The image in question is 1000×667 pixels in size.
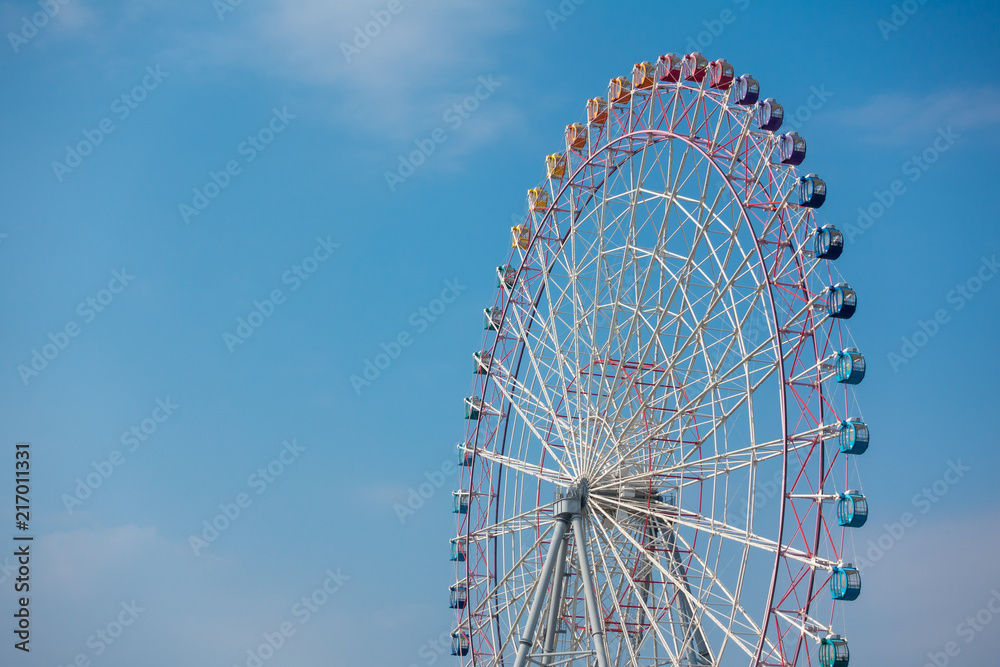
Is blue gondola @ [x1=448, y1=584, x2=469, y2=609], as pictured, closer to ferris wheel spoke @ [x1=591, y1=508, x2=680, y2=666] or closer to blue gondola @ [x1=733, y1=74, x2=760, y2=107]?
ferris wheel spoke @ [x1=591, y1=508, x2=680, y2=666]

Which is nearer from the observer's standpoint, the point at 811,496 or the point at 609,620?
the point at 811,496

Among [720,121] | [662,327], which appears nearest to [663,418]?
[662,327]

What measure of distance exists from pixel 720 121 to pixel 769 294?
18.3ft

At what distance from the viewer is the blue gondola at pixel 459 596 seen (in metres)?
40.6

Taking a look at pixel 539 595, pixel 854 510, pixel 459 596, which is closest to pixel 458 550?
pixel 459 596

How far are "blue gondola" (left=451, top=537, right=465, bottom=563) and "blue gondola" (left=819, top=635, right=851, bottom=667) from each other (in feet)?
54.1

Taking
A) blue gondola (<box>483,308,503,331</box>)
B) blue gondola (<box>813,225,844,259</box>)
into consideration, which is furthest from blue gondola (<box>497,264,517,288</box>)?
blue gondola (<box>813,225,844,259</box>)

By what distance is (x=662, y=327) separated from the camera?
115 feet

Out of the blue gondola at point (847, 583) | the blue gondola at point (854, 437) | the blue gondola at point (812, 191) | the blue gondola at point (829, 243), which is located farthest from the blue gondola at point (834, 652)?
the blue gondola at point (812, 191)

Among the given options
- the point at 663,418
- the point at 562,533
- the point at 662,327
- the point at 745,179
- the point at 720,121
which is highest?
the point at 720,121

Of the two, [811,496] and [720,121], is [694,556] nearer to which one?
[811,496]

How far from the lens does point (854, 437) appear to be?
28000 mm

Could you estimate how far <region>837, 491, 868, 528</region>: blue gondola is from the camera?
2758 cm

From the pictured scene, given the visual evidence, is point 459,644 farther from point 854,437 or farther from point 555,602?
point 854,437
